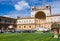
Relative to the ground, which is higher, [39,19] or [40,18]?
[40,18]

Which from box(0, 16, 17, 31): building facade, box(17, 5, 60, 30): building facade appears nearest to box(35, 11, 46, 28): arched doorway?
box(17, 5, 60, 30): building facade

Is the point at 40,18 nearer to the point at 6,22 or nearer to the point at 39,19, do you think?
the point at 39,19

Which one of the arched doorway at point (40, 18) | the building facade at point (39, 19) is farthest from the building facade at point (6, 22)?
the arched doorway at point (40, 18)

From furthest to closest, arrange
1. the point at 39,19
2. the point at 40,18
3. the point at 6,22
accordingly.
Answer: the point at 40,18
the point at 39,19
the point at 6,22

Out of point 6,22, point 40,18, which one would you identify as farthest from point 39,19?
point 6,22

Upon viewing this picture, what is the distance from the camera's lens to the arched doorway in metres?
58.5

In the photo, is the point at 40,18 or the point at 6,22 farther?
the point at 40,18

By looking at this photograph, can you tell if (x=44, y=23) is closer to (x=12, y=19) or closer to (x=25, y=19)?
(x=25, y=19)

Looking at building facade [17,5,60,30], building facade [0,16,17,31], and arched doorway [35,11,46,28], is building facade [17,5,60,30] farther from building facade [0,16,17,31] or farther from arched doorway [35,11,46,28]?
building facade [0,16,17,31]

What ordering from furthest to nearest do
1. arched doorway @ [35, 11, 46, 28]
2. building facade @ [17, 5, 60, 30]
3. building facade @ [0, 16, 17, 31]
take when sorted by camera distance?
arched doorway @ [35, 11, 46, 28] → building facade @ [17, 5, 60, 30] → building facade @ [0, 16, 17, 31]

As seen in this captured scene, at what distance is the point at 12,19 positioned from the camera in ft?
200

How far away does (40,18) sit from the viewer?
58.9m

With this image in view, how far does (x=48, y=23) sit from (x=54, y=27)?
39.8 meters

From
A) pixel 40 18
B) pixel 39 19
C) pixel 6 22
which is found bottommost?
pixel 6 22
